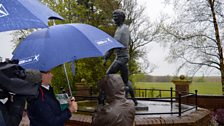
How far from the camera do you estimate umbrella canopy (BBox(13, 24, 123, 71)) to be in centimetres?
418

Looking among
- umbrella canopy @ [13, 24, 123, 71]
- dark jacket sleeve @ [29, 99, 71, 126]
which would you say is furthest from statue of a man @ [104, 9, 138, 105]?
dark jacket sleeve @ [29, 99, 71, 126]

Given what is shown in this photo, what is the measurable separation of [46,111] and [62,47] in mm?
921

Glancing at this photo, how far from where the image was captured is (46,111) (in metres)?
3.58

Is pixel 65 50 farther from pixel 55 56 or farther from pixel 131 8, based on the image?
pixel 131 8

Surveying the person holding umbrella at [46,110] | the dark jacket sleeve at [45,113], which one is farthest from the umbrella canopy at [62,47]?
the dark jacket sleeve at [45,113]

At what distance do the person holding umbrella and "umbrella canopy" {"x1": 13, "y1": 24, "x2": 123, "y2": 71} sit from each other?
43cm

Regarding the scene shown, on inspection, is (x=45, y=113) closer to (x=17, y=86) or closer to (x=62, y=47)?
(x=62, y=47)

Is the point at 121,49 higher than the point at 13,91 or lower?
higher

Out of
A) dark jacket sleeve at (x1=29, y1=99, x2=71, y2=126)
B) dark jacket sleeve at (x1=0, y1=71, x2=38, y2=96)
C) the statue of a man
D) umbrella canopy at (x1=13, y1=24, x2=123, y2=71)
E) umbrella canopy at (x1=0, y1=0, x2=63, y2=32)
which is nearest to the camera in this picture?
dark jacket sleeve at (x1=0, y1=71, x2=38, y2=96)

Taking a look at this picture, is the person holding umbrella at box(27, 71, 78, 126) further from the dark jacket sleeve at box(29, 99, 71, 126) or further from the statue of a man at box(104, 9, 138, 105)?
the statue of a man at box(104, 9, 138, 105)

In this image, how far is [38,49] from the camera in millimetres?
4293

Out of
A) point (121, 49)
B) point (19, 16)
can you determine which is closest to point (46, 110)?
point (19, 16)

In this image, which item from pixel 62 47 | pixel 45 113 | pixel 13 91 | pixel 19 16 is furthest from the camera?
pixel 62 47

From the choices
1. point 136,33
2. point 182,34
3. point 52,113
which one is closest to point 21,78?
point 52,113
